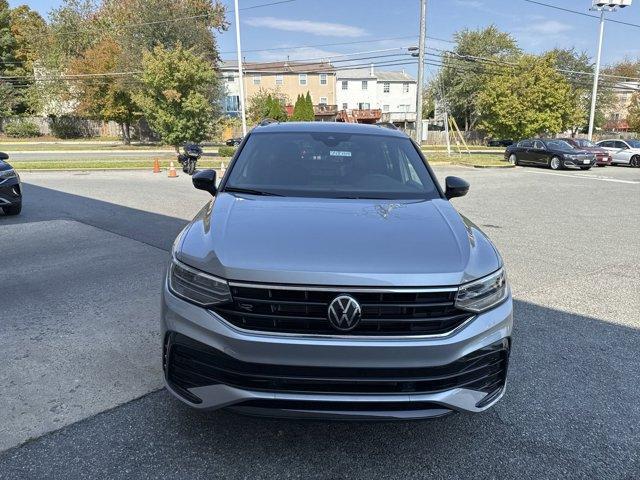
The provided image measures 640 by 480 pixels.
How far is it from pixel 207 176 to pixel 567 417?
311 centimetres

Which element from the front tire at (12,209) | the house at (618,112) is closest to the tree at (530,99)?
the front tire at (12,209)

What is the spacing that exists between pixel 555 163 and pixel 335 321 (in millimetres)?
25669

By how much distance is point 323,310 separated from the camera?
2.24 metres

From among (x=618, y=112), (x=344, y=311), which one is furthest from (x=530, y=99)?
(x=618, y=112)

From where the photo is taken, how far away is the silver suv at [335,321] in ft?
7.26

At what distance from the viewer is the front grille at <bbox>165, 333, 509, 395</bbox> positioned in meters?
2.21

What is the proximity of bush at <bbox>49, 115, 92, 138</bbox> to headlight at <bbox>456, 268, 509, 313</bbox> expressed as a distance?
180 feet

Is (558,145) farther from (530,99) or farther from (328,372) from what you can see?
(328,372)

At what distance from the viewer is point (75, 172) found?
60.2 ft

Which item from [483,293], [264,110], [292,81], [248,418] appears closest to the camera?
[248,418]

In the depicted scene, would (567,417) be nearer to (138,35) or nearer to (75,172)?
(75,172)

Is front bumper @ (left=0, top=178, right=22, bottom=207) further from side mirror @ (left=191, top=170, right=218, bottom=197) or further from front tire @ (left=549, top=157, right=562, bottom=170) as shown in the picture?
front tire @ (left=549, top=157, right=562, bottom=170)

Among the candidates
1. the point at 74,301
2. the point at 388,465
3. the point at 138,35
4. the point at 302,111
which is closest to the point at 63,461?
the point at 388,465

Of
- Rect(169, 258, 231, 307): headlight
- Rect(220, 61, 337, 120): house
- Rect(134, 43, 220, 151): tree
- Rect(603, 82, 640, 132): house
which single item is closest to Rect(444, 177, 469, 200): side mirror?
Rect(169, 258, 231, 307): headlight
